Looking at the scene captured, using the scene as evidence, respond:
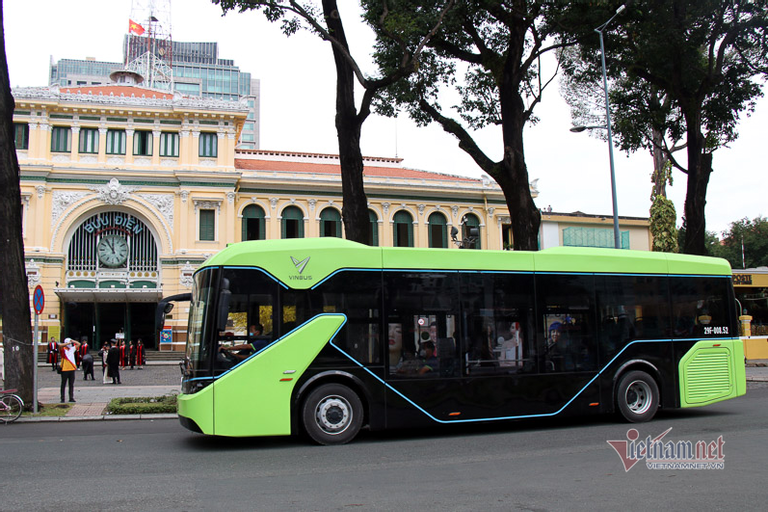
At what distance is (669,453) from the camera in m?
8.35

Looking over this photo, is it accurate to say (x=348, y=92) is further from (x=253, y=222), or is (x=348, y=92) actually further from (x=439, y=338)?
(x=253, y=222)

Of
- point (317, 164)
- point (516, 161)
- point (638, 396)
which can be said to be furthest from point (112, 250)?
point (638, 396)

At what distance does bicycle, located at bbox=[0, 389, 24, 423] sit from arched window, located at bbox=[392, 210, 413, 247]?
31110 millimetres

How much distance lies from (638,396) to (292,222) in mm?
31295

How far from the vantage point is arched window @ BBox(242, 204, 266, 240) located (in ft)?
131

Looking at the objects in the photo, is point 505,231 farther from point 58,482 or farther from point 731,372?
point 58,482

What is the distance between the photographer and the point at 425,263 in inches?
397

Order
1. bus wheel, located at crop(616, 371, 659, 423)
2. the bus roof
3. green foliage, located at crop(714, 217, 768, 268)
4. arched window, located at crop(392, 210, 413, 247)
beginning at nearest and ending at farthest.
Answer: the bus roof
bus wheel, located at crop(616, 371, 659, 423)
arched window, located at crop(392, 210, 413, 247)
green foliage, located at crop(714, 217, 768, 268)

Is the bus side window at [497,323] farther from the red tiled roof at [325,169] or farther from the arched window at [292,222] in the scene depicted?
the red tiled roof at [325,169]

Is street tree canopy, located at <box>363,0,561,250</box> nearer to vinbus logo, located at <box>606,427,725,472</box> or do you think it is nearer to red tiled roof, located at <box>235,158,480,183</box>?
vinbus logo, located at <box>606,427,725,472</box>

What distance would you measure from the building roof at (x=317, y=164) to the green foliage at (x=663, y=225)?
1971 centimetres

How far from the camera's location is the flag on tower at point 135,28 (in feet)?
190

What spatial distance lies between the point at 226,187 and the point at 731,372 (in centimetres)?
3153

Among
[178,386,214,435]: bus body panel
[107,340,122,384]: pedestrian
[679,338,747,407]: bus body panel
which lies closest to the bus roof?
[679,338,747,407]: bus body panel
